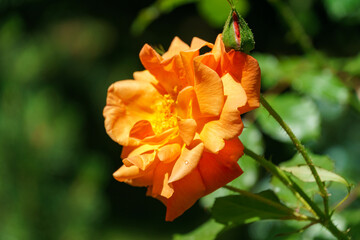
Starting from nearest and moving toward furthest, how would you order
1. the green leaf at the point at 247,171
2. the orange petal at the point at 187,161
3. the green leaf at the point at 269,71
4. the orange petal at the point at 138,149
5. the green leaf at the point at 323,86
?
the orange petal at the point at 187,161, the orange petal at the point at 138,149, the green leaf at the point at 247,171, the green leaf at the point at 323,86, the green leaf at the point at 269,71

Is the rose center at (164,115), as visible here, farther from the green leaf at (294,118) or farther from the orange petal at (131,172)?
the green leaf at (294,118)

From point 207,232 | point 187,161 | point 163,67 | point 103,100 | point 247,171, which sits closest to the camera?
point 187,161

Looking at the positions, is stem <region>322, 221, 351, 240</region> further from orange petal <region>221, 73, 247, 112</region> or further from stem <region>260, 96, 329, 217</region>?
orange petal <region>221, 73, 247, 112</region>

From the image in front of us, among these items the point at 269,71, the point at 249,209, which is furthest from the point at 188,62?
the point at 269,71

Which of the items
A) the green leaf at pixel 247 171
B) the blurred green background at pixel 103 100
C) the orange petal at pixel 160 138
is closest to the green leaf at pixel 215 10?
the blurred green background at pixel 103 100

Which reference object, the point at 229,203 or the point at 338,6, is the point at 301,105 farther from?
the point at 229,203

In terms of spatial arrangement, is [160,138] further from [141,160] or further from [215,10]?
[215,10]
